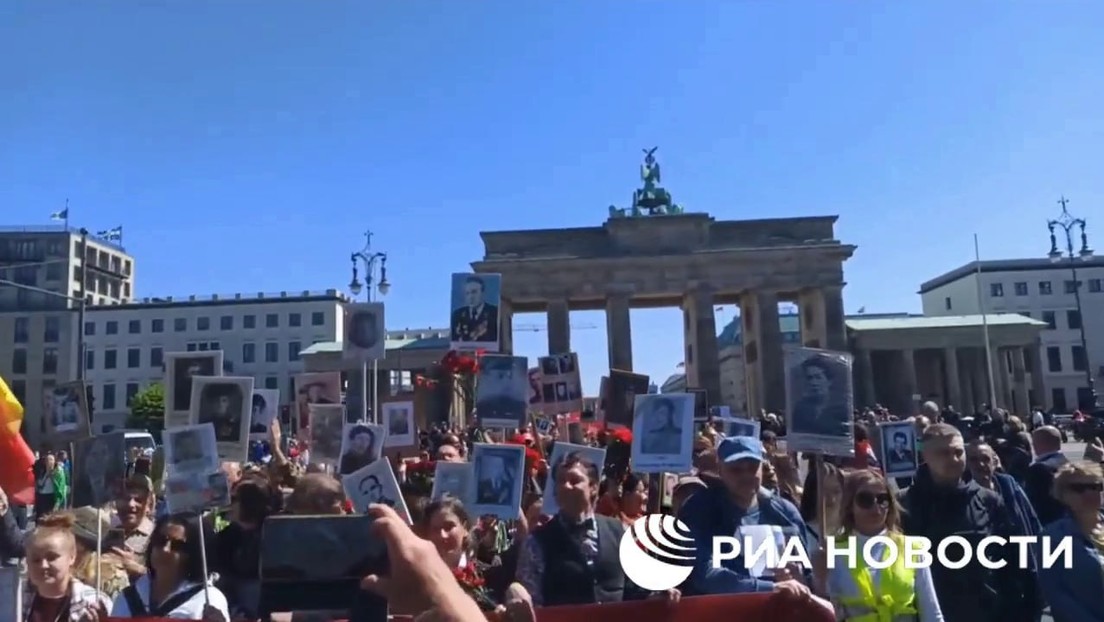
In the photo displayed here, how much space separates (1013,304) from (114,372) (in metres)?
94.2

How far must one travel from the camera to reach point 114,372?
9431 centimetres

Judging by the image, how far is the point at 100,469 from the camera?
5871mm

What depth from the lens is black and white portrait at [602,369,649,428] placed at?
1178 centimetres

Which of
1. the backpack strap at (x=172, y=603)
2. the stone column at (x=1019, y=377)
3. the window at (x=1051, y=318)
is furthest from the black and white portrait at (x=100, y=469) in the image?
the window at (x=1051, y=318)

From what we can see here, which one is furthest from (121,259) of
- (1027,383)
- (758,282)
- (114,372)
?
(1027,383)

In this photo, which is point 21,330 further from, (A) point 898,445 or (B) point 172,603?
(B) point 172,603

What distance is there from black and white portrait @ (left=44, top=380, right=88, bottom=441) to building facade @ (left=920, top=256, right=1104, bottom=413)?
3904 inches

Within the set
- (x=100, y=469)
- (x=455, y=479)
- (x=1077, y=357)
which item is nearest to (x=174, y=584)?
(x=100, y=469)

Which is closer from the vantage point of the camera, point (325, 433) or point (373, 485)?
point (373, 485)

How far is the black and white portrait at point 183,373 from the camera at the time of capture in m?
7.75

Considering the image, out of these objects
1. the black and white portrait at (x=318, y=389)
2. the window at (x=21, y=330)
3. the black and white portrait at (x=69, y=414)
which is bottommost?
the black and white portrait at (x=69, y=414)

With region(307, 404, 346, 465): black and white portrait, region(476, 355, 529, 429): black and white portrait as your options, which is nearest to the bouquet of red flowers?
region(307, 404, 346, 465): black and white portrait

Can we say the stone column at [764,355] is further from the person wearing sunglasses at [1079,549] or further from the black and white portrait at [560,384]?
the person wearing sunglasses at [1079,549]

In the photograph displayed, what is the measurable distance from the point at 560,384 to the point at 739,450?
1034 centimetres
